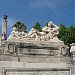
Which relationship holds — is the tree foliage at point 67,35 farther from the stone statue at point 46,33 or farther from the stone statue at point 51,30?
the stone statue at point 46,33

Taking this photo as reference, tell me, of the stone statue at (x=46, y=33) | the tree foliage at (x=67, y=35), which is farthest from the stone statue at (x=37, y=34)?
the tree foliage at (x=67, y=35)

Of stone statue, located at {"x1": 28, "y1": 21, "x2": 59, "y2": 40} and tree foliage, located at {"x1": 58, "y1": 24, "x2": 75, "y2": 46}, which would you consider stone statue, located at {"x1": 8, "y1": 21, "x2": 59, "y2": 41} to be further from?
tree foliage, located at {"x1": 58, "y1": 24, "x2": 75, "y2": 46}

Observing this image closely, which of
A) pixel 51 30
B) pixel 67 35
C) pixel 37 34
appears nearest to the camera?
pixel 37 34

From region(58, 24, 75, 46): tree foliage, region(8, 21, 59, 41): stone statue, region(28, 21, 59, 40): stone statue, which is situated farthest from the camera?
region(58, 24, 75, 46): tree foliage

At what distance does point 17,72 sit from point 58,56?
101 inches

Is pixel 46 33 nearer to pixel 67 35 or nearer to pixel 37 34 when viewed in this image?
pixel 37 34

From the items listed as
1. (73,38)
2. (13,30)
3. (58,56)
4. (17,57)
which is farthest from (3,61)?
(73,38)

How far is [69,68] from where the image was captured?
1552 centimetres

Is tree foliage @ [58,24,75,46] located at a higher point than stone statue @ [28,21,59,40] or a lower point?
higher

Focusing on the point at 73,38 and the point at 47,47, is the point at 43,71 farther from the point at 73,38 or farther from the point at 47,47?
the point at 73,38

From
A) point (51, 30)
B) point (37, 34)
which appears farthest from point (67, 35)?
point (37, 34)

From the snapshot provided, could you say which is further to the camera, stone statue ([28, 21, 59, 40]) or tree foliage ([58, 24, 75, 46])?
tree foliage ([58, 24, 75, 46])

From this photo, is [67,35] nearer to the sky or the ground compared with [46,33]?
nearer to the sky

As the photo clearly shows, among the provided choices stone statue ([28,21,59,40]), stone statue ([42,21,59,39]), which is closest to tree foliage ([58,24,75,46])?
stone statue ([42,21,59,39])
